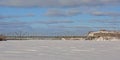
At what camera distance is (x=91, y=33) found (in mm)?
106500

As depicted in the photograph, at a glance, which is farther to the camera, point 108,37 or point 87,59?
point 108,37

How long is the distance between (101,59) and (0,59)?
189 inches

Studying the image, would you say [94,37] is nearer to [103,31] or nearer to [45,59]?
[103,31]

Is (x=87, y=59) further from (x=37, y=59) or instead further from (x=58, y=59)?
(x=37, y=59)

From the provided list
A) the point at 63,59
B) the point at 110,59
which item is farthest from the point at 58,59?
the point at 110,59

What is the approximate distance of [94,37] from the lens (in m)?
101

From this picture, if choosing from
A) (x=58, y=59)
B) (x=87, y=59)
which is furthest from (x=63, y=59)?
(x=87, y=59)

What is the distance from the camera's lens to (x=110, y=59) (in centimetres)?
1411

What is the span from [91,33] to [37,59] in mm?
93523

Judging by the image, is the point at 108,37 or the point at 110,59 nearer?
the point at 110,59

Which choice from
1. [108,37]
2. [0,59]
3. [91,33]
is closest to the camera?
[0,59]

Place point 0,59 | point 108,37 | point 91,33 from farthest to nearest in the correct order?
1. point 91,33
2. point 108,37
3. point 0,59

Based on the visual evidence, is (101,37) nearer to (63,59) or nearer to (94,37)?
(94,37)

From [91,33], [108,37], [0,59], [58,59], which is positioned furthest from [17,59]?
[91,33]
